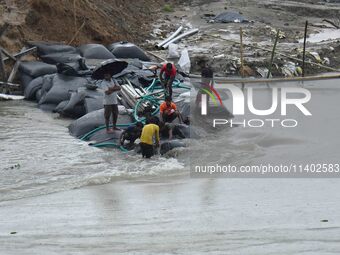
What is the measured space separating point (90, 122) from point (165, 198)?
4.54 meters

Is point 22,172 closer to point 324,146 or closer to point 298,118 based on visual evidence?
point 324,146

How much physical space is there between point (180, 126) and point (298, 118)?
292 centimetres

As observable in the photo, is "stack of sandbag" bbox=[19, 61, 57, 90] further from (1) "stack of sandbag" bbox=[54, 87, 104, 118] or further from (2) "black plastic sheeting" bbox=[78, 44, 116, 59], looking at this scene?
(1) "stack of sandbag" bbox=[54, 87, 104, 118]

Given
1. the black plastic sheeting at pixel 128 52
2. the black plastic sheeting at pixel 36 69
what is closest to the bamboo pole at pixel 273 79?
the black plastic sheeting at pixel 128 52

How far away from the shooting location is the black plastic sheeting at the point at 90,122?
37.5ft

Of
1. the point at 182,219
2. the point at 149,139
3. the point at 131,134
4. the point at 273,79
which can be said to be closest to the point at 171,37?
the point at 273,79

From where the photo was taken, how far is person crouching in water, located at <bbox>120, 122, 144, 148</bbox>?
1041 cm

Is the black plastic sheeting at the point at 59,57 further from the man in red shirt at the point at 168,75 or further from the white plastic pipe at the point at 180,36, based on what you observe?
the white plastic pipe at the point at 180,36

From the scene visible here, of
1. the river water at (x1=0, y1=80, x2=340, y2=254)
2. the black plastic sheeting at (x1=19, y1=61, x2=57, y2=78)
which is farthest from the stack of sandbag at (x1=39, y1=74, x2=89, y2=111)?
the river water at (x1=0, y1=80, x2=340, y2=254)

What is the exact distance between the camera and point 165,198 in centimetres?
731

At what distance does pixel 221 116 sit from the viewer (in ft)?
40.7

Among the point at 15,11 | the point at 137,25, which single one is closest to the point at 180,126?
the point at 15,11

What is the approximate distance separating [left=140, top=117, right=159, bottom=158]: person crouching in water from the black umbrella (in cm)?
262

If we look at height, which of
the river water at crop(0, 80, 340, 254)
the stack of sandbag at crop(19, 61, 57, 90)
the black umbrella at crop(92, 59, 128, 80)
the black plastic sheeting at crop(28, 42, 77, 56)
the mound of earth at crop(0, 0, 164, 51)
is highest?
the mound of earth at crop(0, 0, 164, 51)
